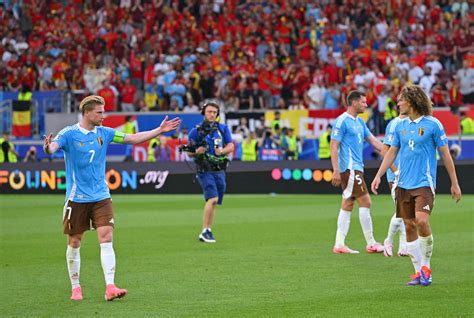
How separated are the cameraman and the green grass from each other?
0.60 metres

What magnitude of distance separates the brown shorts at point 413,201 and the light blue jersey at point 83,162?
3.33 metres

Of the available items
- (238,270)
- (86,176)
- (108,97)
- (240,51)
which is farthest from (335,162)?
(240,51)

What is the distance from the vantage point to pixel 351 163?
15.0 m

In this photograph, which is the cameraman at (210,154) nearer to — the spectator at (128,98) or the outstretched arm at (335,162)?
the outstretched arm at (335,162)

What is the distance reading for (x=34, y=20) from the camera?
4228 cm

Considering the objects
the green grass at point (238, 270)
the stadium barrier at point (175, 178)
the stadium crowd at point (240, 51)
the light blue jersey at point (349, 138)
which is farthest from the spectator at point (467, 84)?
the light blue jersey at point (349, 138)

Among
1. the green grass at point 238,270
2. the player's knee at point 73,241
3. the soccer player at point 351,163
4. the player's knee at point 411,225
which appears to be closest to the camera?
the green grass at point 238,270

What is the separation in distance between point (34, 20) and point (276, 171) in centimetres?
1736

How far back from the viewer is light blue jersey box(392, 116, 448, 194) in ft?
37.4

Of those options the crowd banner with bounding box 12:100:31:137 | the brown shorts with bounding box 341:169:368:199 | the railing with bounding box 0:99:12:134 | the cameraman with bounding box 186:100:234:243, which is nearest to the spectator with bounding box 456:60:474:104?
the crowd banner with bounding box 12:100:31:137

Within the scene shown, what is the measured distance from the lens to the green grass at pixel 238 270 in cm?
1002

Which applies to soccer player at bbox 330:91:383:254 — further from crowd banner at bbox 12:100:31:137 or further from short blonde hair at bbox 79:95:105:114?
crowd banner at bbox 12:100:31:137

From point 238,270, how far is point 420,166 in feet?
9.19

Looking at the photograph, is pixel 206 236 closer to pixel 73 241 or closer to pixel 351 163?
pixel 351 163
